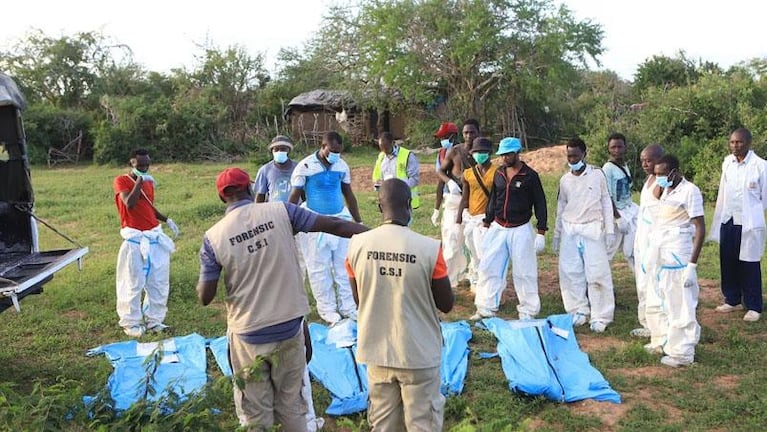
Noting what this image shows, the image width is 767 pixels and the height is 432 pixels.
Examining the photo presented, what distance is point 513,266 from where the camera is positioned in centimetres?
652

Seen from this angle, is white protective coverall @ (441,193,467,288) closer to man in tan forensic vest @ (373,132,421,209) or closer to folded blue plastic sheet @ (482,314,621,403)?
man in tan forensic vest @ (373,132,421,209)

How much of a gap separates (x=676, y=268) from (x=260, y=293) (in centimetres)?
349

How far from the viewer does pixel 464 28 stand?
869 inches

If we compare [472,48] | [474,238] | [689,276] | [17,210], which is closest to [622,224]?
[474,238]

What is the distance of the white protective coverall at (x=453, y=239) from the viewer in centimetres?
757

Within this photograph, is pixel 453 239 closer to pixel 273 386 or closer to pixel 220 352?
pixel 220 352

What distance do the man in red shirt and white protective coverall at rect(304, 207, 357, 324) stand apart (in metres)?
1.40

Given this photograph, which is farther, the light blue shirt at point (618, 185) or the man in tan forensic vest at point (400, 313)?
the light blue shirt at point (618, 185)

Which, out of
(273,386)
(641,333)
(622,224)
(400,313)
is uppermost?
(400,313)

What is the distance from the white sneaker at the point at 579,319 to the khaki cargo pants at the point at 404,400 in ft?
11.0

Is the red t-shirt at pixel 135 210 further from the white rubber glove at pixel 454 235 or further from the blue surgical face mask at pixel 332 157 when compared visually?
the white rubber glove at pixel 454 235

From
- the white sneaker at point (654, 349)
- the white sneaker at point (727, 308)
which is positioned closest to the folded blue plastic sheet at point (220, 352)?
the white sneaker at point (654, 349)

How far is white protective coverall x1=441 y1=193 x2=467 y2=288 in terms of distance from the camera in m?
7.57

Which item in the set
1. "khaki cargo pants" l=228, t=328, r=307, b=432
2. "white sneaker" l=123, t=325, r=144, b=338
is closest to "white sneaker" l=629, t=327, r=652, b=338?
"khaki cargo pants" l=228, t=328, r=307, b=432
